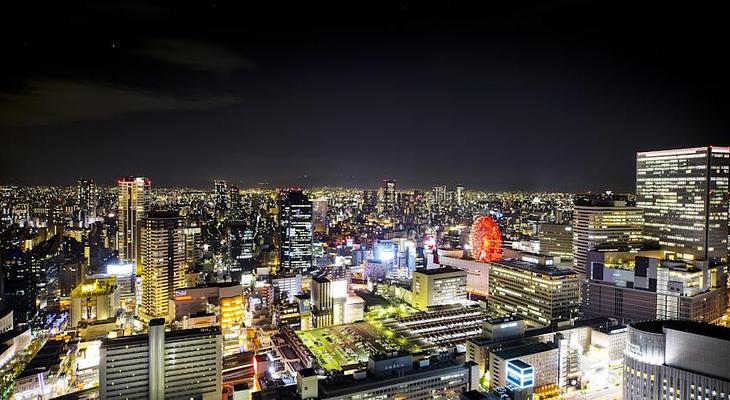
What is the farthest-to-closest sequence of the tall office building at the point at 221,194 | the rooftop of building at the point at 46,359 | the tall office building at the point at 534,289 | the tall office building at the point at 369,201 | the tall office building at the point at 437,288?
the tall office building at the point at 369,201 < the tall office building at the point at 221,194 < the tall office building at the point at 437,288 < the tall office building at the point at 534,289 < the rooftop of building at the point at 46,359

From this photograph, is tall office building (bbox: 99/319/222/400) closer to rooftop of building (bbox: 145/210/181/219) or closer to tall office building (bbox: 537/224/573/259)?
rooftop of building (bbox: 145/210/181/219)

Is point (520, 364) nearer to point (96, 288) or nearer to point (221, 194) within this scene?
point (96, 288)

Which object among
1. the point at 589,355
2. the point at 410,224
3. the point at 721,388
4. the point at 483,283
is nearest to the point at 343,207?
→ the point at 410,224

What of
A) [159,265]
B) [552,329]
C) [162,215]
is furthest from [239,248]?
[552,329]

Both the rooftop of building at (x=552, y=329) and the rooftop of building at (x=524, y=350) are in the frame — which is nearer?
the rooftop of building at (x=524, y=350)

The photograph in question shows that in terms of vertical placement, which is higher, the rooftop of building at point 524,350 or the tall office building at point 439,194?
the tall office building at point 439,194

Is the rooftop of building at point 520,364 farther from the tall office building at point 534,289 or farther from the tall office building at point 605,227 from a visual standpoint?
the tall office building at point 605,227

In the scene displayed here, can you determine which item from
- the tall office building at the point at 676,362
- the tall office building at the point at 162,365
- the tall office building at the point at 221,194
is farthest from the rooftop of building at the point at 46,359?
the tall office building at the point at 221,194
